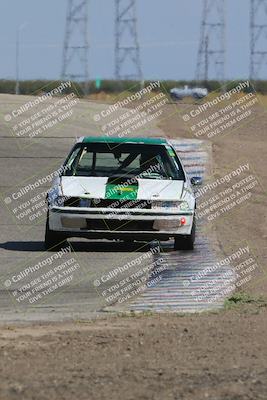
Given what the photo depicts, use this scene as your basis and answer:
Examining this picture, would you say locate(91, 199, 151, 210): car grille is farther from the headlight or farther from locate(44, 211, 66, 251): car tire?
locate(44, 211, 66, 251): car tire

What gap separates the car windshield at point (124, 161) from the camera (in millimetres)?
14758

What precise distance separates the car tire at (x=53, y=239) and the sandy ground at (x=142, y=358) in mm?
4452

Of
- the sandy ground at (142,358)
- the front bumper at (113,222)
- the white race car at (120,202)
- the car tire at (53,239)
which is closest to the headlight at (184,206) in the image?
the white race car at (120,202)

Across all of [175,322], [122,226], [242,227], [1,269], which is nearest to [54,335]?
[175,322]

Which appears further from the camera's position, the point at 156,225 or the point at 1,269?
the point at 156,225

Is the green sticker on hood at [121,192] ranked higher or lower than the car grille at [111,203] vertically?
higher

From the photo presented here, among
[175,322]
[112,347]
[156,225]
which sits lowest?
[156,225]

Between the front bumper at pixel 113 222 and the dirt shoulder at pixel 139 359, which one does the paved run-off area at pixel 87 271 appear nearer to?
the front bumper at pixel 113 222

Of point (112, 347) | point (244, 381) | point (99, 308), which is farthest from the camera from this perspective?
point (99, 308)

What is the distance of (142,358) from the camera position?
7047 mm

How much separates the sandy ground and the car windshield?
485 centimetres

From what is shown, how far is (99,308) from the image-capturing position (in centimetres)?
1006

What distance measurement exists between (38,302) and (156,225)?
12.4 ft

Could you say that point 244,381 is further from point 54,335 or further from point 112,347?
point 54,335
